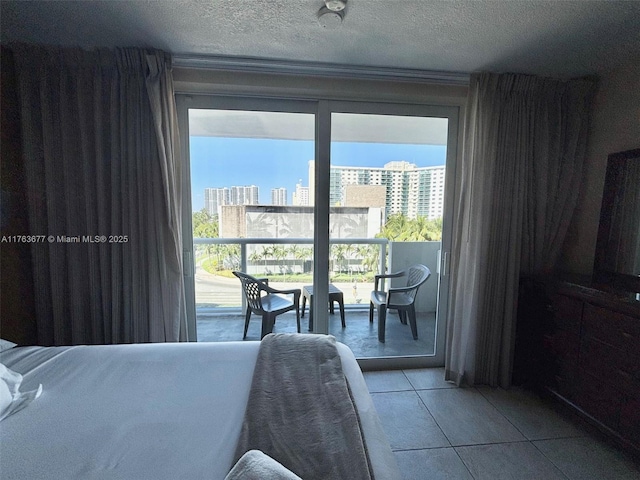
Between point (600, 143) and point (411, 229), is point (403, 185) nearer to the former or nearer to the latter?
point (411, 229)

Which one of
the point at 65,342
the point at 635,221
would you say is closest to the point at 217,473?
the point at 65,342

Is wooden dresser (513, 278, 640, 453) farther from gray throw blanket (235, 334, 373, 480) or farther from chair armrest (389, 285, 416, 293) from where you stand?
gray throw blanket (235, 334, 373, 480)

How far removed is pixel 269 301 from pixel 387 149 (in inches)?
66.6

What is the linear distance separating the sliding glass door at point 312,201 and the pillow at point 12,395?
124 cm

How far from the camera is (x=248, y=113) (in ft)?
7.67

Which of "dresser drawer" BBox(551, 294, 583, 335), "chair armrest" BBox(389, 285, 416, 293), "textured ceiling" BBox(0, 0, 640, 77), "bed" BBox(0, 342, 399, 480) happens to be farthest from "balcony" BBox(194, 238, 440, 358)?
"textured ceiling" BBox(0, 0, 640, 77)

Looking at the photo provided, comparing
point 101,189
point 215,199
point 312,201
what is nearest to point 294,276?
point 312,201

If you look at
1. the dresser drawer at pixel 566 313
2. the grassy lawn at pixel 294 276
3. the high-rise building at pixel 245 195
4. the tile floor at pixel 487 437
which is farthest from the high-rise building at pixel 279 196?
the dresser drawer at pixel 566 313

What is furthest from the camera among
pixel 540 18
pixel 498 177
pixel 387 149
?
pixel 387 149

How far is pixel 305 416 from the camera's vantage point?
3.43ft

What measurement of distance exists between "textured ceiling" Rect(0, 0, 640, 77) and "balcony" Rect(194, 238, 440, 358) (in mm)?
1417

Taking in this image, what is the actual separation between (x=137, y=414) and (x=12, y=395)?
0.50 metres

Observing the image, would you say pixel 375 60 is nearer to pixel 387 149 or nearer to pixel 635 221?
pixel 387 149

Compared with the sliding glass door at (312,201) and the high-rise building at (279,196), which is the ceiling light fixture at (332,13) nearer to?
the sliding glass door at (312,201)
